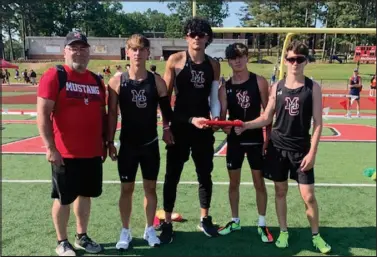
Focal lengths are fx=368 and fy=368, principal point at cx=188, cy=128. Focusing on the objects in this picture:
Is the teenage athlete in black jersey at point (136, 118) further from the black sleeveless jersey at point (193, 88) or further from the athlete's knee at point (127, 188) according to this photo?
the black sleeveless jersey at point (193, 88)

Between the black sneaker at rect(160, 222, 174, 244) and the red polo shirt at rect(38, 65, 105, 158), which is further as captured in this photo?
the black sneaker at rect(160, 222, 174, 244)

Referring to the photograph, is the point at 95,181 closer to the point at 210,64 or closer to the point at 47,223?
the point at 47,223

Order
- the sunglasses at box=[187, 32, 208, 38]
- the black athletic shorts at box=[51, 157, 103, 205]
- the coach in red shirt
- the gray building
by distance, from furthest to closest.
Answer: the gray building < the sunglasses at box=[187, 32, 208, 38] < the black athletic shorts at box=[51, 157, 103, 205] < the coach in red shirt

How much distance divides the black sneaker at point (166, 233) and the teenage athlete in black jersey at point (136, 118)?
0.25 ft

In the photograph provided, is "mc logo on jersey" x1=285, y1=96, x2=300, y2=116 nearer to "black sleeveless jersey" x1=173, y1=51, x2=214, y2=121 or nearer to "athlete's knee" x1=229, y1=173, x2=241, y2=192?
"black sleeveless jersey" x1=173, y1=51, x2=214, y2=121

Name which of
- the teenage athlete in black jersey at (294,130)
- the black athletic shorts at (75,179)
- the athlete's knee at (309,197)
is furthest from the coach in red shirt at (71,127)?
the athlete's knee at (309,197)

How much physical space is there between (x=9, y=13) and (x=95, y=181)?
229 feet

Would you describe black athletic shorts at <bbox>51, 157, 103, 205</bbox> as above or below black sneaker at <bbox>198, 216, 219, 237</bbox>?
above

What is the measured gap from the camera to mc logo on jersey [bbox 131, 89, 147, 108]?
3.42 m

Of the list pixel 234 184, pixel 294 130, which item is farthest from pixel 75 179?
pixel 294 130

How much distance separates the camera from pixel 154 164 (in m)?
3.58

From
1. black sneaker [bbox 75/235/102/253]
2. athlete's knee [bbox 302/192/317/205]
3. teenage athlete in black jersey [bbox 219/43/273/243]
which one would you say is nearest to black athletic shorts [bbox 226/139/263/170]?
teenage athlete in black jersey [bbox 219/43/273/243]

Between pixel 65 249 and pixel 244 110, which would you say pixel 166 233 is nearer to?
pixel 65 249

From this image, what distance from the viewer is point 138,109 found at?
3.46 m
